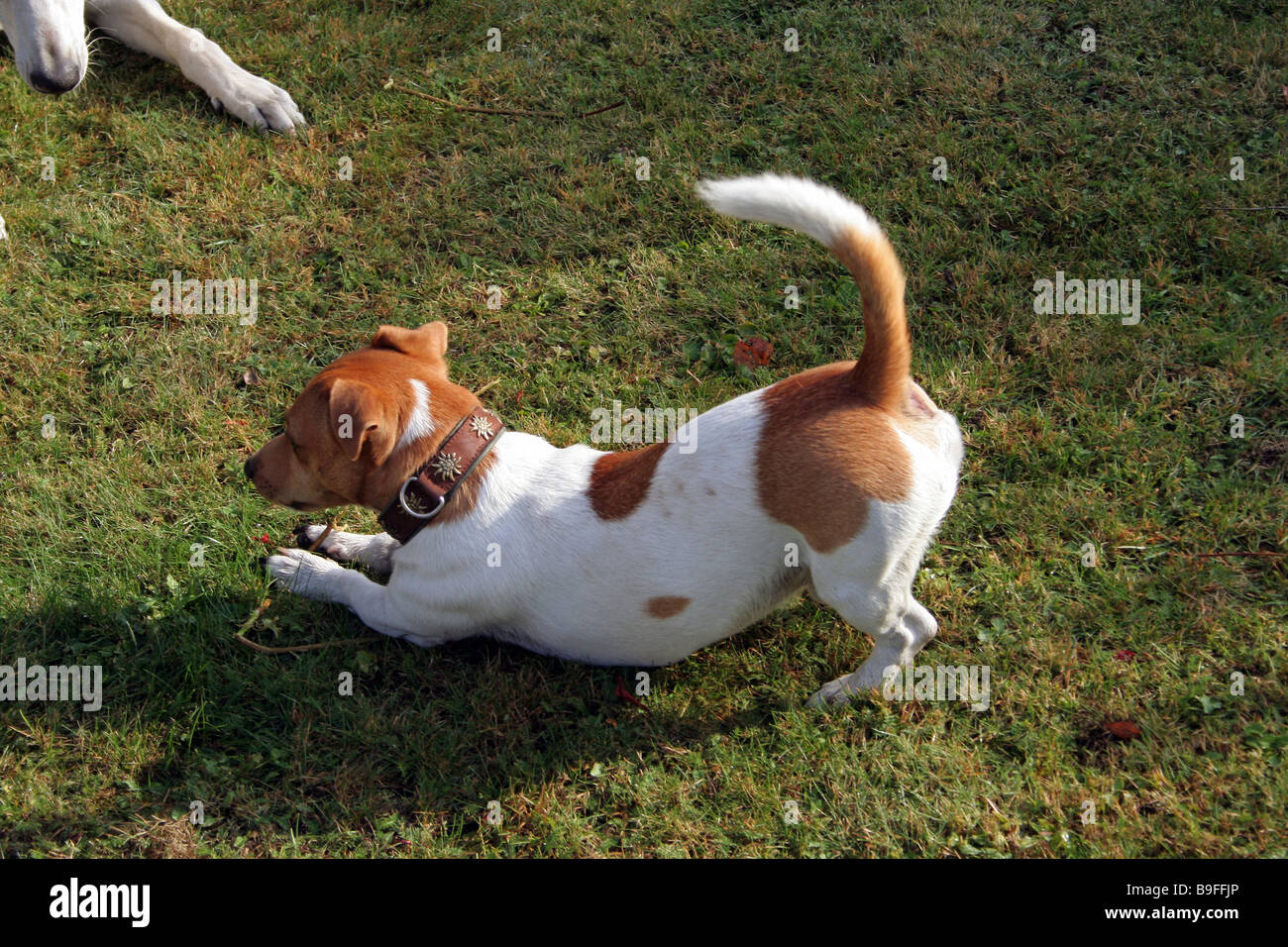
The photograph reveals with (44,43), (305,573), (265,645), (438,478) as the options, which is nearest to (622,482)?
(438,478)

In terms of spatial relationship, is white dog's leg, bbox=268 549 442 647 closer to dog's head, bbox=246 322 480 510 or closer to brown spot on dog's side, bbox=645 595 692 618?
dog's head, bbox=246 322 480 510

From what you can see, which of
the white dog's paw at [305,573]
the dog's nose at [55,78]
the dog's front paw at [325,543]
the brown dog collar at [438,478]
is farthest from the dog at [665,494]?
the dog's nose at [55,78]

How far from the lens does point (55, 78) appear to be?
4898mm

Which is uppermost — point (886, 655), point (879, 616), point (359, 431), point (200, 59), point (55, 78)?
point (200, 59)

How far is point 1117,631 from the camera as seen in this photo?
3.70m

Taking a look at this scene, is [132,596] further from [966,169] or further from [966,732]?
[966,169]

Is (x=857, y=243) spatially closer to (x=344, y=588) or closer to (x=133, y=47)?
(x=344, y=588)

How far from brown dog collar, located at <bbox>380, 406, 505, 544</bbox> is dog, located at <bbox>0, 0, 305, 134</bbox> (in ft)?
10.2

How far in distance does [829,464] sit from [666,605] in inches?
27.9

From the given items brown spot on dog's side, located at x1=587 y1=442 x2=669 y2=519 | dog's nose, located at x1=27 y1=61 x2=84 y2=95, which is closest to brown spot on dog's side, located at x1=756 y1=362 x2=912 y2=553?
brown spot on dog's side, located at x1=587 y1=442 x2=669 y2=519

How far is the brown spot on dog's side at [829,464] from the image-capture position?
2916 millimetres
